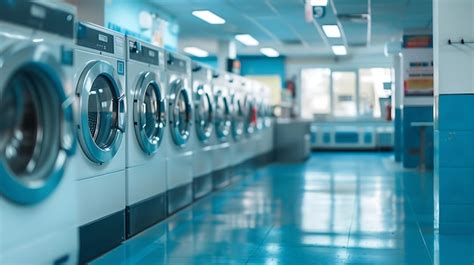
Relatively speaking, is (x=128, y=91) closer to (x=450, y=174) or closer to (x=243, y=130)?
(x=450, y=174)

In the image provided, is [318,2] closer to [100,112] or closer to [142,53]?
[142,53]

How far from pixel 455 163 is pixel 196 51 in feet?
37.4

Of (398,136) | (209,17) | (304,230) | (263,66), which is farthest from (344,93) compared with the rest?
(304,230)

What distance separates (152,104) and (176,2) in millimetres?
3598

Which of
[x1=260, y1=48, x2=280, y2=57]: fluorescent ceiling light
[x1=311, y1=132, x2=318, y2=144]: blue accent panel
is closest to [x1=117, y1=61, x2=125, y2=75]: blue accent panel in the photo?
[x1=260, y1=48, x2=280, y2=57]: fluorescent ceiling light

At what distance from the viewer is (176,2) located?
30.7 feet

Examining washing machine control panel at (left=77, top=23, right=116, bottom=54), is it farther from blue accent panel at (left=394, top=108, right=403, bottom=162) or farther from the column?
blue accent panel at (left=394, top=108, right=403, bottom=162)

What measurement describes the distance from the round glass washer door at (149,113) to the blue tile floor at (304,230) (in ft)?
2.61

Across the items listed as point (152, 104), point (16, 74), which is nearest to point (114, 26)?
point (152, 104)

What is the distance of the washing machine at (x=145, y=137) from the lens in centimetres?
553

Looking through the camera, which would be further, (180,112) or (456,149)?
(180,112)

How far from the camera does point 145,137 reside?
5770 mm

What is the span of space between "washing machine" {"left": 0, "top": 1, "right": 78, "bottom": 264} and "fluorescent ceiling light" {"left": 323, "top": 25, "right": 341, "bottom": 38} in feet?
29.5

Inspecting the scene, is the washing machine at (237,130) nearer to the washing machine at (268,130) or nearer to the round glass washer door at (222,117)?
the round glass washer door at (222,117)
